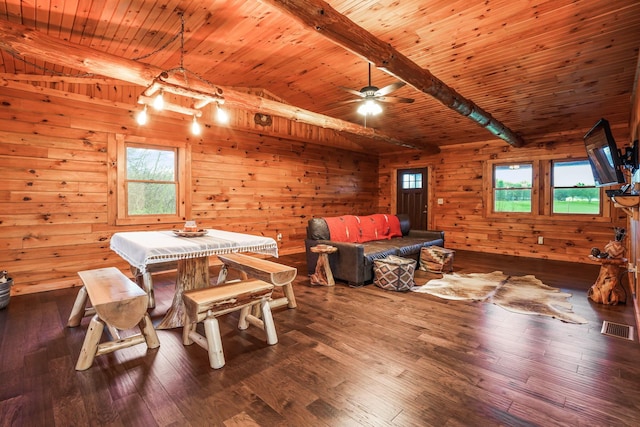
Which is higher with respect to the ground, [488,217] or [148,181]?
[148,181]

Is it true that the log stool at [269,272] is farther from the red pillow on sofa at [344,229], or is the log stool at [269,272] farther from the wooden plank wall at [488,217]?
the wooden plank wall at [488,217]

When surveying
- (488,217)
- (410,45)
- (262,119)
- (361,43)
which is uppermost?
(410,45)

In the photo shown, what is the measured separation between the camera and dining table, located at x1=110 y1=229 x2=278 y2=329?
7.33 ft

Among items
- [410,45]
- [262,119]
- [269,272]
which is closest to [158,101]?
[269,272]

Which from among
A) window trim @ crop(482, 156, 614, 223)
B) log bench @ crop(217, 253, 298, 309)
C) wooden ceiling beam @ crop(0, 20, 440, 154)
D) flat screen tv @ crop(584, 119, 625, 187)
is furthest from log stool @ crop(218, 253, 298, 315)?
window trim @ crop(482, 156, 614, 223)

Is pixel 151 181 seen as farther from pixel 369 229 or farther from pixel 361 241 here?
pixel 369 229

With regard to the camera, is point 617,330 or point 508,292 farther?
point 508,292

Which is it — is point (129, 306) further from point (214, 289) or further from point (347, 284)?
point (347, 284)

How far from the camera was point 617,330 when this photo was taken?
8.85 ft

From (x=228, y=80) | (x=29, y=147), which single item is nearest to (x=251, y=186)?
(x=228, y=80)

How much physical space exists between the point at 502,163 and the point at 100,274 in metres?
7.16

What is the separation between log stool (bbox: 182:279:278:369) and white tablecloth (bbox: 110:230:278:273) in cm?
28

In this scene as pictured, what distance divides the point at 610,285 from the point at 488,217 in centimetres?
355

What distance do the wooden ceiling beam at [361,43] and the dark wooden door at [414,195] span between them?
12.0 feet
